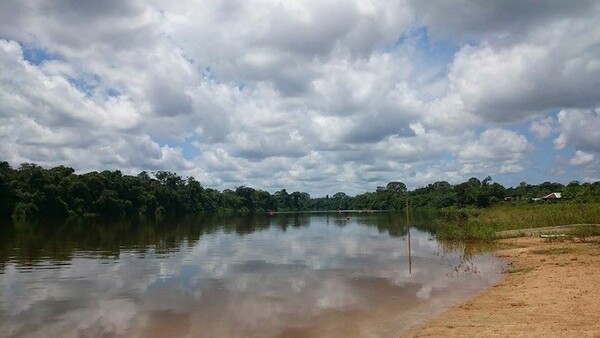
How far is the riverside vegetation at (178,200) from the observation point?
43281 millimetres

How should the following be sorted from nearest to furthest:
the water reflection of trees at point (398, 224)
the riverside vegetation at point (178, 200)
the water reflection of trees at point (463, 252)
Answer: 1. the water reflection of trees at point (463, 252)
2. the riverside vegetation at point (178, 200)
3. the water reflection of trees at point (398, 224)

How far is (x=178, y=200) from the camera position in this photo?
137m

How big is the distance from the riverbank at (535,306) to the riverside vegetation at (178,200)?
12052 millimetres

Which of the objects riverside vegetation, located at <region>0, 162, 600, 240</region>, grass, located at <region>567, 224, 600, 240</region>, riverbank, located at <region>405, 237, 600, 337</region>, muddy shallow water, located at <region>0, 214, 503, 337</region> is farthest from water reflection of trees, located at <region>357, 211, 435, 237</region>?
riverbank, located at <region>405, 237, 600, 337</region>

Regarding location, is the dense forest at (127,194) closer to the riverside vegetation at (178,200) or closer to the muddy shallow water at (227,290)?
→ the riverside vegetation at (178,200)

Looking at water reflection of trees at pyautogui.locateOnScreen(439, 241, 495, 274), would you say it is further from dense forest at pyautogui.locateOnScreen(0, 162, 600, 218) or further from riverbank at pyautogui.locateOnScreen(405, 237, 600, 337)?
dense forest at pyautogui.locateOnScreen(0, 162, 600, 218)

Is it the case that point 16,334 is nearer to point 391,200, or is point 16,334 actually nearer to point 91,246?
point 91,246

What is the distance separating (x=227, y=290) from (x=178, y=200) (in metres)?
124

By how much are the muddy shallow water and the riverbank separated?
111 centimetres

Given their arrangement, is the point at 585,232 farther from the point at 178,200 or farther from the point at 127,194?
the point at 178,200

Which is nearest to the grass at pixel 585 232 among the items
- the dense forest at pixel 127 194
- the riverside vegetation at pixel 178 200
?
the riverside vegetation at pixel 178 200

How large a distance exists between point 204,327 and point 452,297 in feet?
29.9

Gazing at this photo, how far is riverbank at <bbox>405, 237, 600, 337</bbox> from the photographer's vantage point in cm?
1043

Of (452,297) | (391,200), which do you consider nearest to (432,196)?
(391,200)
